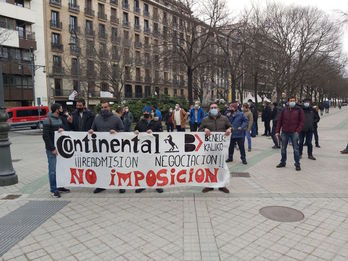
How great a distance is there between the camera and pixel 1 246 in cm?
369

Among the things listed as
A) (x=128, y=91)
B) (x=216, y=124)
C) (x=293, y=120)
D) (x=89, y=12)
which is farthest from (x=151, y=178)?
(x=128, y=91)

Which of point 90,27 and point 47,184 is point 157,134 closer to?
point 47,184

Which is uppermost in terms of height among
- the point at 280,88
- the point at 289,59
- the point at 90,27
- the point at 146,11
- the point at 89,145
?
the point at 146,11

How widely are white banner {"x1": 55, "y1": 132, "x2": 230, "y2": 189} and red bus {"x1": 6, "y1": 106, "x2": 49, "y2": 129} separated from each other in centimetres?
2242

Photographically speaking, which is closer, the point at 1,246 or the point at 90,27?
the point at 1,246

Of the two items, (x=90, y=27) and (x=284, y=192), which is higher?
(x=90, y=27)

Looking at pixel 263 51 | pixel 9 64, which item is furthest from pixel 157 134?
pixel 9 64

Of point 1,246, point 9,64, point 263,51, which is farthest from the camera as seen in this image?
point 9,64

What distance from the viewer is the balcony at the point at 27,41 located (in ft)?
120

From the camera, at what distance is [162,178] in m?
5.65

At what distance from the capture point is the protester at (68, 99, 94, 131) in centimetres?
685

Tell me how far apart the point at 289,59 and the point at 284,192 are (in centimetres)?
2546

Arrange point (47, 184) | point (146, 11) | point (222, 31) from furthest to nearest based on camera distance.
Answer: point (146, 11), point (222, 31), point (47, 184)

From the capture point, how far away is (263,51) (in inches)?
1037
